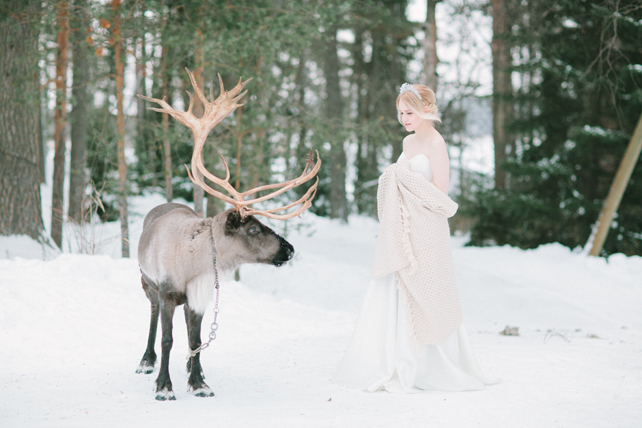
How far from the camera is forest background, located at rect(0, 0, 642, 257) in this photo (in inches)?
318

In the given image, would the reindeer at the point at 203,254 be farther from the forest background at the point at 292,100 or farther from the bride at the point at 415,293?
the forest background at the point at 292,100

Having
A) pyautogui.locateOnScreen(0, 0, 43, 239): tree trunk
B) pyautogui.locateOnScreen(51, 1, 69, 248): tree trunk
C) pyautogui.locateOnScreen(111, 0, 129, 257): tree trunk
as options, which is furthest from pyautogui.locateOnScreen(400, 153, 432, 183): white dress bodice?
pyautogui.locateOnScreen(0, 0, 43, 239): tree trunk

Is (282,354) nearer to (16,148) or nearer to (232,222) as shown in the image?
(232,222)

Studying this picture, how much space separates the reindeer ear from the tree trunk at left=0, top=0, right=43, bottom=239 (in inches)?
235

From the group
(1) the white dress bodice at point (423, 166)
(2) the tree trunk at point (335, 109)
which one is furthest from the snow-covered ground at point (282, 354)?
(2) the tree trunk at point (335, 109)

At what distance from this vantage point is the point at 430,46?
39.4 feet

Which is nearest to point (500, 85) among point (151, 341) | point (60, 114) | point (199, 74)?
point (199, 74)

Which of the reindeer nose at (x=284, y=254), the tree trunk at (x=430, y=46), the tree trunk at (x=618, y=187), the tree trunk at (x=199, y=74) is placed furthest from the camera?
the tree trunk at (x=430, y=46)

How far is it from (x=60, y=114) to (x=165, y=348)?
752 centimetres

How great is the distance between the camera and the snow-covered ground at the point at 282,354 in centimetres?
374

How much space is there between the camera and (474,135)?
82.1 ft

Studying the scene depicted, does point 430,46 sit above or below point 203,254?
above

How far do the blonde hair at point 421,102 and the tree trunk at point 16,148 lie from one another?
6.50 m

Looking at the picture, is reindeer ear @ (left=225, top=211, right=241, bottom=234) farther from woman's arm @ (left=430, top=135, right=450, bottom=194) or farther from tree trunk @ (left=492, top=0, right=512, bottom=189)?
tree trunk @ (left=492, top=0, right=512, bottom=189)
